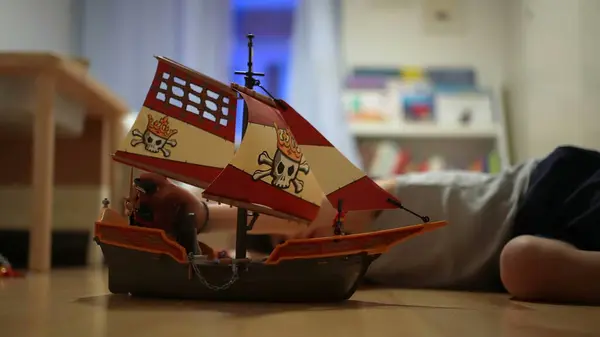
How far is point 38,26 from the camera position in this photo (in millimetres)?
1798

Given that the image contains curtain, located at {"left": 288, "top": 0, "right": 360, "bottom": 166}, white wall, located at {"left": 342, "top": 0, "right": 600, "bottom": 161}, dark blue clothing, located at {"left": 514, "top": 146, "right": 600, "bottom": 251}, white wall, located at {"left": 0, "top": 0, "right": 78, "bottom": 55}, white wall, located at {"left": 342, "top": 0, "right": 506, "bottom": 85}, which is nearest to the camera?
dark blue clothing, located at {"left": 514, "top": 146, "right": 600, "bottom": 251}

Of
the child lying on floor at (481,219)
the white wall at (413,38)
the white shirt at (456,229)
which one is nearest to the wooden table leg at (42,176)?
the child lying on floor at (481,219)

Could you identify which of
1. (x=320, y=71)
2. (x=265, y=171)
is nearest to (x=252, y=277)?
(x=265, y=171)

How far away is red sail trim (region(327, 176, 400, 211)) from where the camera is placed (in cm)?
71

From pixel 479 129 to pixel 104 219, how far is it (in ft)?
4.99

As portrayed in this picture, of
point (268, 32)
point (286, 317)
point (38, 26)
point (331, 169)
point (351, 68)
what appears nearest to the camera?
point (286, 317)

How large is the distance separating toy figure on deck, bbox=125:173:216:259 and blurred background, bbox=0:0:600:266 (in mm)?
855

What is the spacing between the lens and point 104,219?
2.43 feet

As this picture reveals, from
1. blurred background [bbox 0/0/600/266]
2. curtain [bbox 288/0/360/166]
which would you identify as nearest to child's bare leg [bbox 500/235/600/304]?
blurred background [bbox 0/0/600/266]

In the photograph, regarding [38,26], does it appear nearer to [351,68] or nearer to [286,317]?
[351,68]

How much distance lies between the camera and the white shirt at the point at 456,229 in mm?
967

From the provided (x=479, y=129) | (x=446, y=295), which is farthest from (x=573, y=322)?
(x=479, y=129)

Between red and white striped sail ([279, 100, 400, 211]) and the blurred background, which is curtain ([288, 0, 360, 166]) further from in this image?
red and white striped sail ([279, 100, 400, 211])

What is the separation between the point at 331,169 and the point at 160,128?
0.21 m
